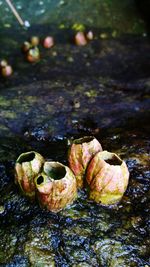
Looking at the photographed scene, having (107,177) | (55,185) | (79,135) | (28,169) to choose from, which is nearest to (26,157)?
(28,169)

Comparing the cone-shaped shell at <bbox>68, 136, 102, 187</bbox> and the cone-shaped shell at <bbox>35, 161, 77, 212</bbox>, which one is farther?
the cone-shaped shell at <bbox>68, 136, 102, 187</bbox>

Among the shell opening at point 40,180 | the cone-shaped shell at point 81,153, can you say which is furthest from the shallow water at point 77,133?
the shell opening at point 40,180

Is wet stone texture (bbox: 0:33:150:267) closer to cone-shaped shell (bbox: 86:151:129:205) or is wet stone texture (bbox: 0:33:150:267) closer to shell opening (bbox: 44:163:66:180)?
cone-shaped shell (bbox: 86:151:129:205)

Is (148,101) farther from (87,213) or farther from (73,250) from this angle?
(73,250)

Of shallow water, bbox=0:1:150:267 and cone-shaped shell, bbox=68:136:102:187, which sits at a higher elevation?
cone-shaped shell, bbox=68:136:102:187

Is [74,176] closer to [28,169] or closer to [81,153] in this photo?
[81,153]

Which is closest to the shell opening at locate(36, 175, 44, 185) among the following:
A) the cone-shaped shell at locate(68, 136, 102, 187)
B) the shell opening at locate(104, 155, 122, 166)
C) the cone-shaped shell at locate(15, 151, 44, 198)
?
the cone-shaped shell at locate(15, 151, 44, 198)

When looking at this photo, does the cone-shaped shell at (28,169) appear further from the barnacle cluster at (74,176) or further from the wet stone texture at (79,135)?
the wet stone texture at (79,135)
